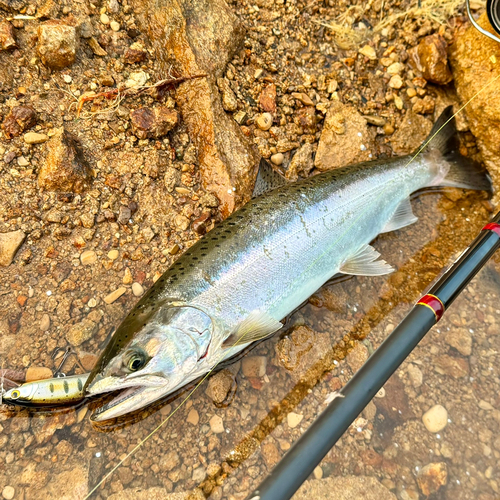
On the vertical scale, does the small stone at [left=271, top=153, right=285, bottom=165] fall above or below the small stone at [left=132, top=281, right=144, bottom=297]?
above

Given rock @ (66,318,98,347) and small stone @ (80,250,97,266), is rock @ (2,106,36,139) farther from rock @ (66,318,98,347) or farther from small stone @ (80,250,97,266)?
rock @ (66,318,98,347)

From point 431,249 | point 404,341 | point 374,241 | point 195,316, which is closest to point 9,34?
point 195,316

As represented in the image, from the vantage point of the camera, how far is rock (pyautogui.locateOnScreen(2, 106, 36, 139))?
2846 millimetres

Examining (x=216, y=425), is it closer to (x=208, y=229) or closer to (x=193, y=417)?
(x=193, y=417)

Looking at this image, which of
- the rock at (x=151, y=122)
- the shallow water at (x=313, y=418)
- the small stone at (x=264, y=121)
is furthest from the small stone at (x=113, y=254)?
the small stone at (x=264, y=121)

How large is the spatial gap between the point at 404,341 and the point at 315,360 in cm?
93

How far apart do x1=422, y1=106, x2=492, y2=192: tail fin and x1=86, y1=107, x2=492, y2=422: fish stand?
10cm

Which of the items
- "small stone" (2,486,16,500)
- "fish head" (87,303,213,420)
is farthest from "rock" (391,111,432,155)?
"small stone" (2,486,16,500)

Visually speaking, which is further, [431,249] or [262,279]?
[431,249]

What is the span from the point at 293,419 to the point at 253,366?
0.48 meters

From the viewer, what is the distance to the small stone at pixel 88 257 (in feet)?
9.25

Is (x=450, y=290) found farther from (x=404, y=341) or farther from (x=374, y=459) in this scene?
(x=374, y=459)

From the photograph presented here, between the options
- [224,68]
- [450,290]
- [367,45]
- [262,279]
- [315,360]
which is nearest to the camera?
[450,290]

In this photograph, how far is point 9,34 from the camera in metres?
2.92
